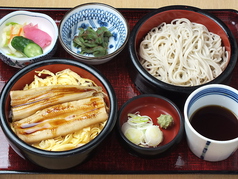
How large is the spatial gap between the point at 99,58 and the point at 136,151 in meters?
0.58

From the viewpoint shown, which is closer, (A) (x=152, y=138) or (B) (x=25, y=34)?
(A) (x=152, y=138)

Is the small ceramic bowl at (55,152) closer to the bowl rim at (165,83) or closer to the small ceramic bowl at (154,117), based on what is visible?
the small ceramic bowl at (154,117)

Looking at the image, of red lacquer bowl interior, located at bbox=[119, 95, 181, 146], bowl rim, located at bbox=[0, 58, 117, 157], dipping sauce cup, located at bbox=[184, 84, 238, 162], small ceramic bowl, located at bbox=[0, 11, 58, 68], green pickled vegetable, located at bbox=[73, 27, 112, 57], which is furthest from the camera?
green pickled vegetable, located at bbox=[73, 27, 112, 57]

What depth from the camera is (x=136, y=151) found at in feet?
6.44

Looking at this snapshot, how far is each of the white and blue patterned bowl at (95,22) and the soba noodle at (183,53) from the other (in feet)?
0.53

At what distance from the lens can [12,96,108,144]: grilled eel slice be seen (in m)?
1.89

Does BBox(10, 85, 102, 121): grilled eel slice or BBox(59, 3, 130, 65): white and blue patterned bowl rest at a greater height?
BBox(59, 3, 130, 65): white and blue patterned bowl

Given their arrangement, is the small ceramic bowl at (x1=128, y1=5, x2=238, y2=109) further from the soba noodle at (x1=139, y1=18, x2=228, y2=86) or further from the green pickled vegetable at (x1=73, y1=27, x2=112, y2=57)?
the green pickled vegetable at (x1=73, y1=27, x2=112, y2=57)

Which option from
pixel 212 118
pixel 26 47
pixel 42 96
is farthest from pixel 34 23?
pixel 212 118

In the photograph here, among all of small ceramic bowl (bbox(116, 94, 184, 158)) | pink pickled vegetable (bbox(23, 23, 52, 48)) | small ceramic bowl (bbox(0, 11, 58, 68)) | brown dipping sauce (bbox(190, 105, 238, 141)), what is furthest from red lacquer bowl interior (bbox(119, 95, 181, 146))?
pink pickled vegetable (bbox(23, 23, 52, 48))

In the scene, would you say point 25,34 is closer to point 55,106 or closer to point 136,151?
point 55,106

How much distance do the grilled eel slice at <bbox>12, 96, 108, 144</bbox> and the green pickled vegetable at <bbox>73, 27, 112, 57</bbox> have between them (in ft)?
1.42

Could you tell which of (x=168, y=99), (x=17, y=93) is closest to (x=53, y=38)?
(x=17, y=93)

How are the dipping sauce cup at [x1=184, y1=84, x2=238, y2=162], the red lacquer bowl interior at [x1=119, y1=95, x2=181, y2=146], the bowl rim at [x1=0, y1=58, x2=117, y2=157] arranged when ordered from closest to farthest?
the bowl rim at [x1=0, y1=58, x2=117, y2=157] → the dipping sauce cup at [x1=184, y1=84, x2=238, y2=162] → the red lacquer bowl interior at [x1=119, y1=95, x2=181, y2=146]
